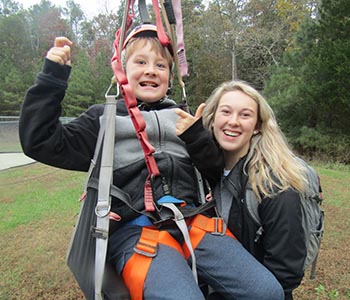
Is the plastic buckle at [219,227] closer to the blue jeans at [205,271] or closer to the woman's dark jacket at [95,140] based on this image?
the blue jeans at [205,271]

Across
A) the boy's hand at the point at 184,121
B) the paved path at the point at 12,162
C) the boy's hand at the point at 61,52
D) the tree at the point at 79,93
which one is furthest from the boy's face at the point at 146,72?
the tree at the point at 79,93

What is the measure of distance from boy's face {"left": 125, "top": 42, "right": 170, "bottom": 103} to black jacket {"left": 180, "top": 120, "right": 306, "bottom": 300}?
0.32 meters

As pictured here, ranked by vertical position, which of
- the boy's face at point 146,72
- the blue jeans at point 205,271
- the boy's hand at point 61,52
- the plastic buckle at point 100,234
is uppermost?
the boy's hand at point 61,52

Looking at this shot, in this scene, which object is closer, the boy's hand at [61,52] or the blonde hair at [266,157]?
the boy's hand at [61,52]

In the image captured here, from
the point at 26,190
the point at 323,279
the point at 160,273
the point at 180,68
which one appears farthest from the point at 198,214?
the point at 26,190

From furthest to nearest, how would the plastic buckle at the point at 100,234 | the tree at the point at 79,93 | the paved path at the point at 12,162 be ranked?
1. the tree at the point at 79,93
2. the paved path at the point at 12,162
3. the plastic buckle at the point at 100,234

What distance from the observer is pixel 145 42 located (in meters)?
1.90

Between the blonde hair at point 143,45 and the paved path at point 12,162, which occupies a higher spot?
the blonde hair at point 143,45

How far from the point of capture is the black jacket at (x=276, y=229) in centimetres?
176

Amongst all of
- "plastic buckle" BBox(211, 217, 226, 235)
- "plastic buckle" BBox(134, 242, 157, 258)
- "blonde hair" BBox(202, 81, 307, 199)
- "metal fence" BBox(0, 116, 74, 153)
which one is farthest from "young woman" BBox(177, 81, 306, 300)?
"metal fence" BBox(0, 116, 74, 153)

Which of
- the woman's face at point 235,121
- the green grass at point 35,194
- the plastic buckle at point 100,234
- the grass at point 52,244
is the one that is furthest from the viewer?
the green grass at point 35,194

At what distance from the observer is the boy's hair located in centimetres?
190

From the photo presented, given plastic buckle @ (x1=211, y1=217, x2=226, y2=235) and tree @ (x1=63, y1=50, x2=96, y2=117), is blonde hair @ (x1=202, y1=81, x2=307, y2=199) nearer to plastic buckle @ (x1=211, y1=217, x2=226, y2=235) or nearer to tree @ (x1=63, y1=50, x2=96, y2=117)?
plastic buckle @ (x1=211, y1=217, x2=226, y2=235)

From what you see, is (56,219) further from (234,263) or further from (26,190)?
(234,263)
